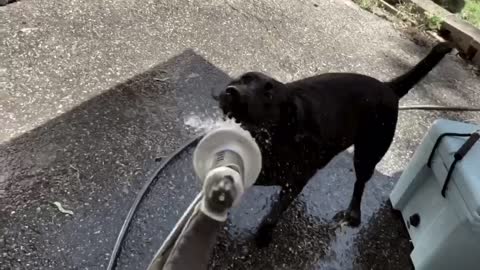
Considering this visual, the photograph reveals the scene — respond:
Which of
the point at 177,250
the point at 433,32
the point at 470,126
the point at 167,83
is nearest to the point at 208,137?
the point at 177,250

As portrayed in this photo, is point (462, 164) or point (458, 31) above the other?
point (462, 164)

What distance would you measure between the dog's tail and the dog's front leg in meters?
0.69

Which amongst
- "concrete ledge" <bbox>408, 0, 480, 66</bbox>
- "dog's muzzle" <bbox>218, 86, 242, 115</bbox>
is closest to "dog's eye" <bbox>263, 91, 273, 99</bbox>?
"dog's muzzle" <bbox>218, 86, 242, 115</bbox>

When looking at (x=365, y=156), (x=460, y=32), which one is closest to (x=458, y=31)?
(x=460, y=32)

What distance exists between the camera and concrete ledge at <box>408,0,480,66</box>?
4.48 metres

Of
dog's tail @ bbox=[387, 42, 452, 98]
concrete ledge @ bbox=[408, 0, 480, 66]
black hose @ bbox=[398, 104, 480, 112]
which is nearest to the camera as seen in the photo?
dog's tail @ bbox=[387, 42, 452, 98]

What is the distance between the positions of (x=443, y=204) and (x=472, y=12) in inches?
125

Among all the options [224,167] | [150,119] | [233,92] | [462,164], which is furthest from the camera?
[150,119]

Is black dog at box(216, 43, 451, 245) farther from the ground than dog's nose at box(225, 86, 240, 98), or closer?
closer

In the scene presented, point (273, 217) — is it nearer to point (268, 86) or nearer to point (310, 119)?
point (310, 119)

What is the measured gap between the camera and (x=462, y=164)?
2.39m

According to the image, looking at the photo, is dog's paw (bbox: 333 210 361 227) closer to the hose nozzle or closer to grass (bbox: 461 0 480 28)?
→ the hose nozzle

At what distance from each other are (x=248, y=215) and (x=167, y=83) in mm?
1039

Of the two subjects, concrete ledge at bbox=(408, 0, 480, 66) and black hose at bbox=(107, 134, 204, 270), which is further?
concrete ledge at bbox=(408, 0, 480, 66)
